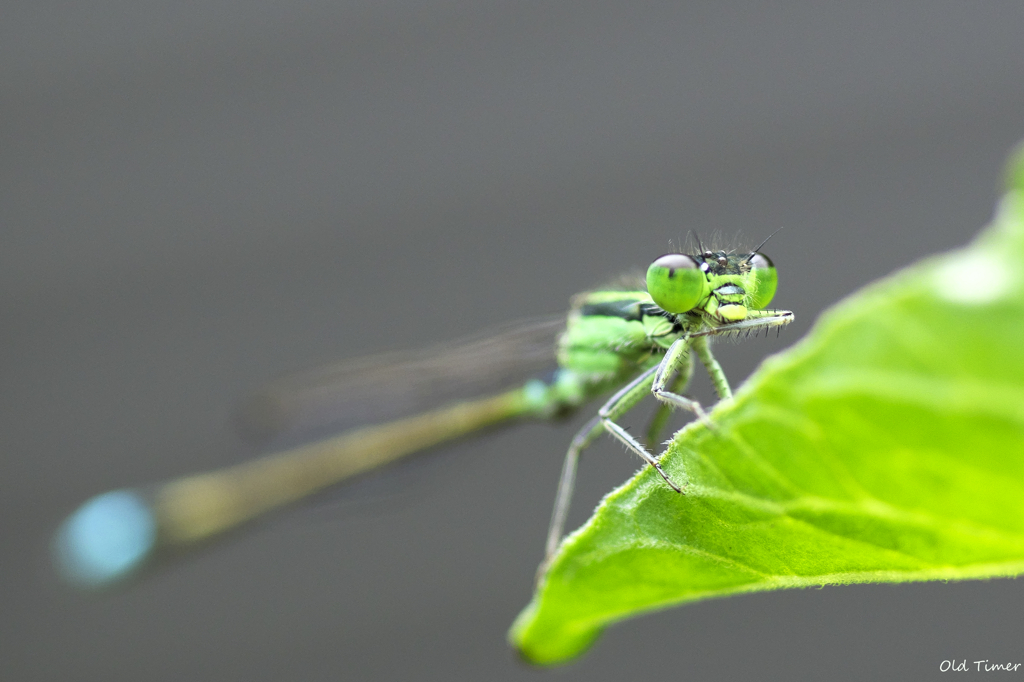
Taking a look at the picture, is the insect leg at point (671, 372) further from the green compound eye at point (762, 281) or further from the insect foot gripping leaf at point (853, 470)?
the insect foot gripping leaf at point (853, 470)

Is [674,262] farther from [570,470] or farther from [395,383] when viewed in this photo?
[395,383]

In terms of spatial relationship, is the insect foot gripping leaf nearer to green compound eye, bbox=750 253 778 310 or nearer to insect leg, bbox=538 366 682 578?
insect leg, bbox=538 366 682 578

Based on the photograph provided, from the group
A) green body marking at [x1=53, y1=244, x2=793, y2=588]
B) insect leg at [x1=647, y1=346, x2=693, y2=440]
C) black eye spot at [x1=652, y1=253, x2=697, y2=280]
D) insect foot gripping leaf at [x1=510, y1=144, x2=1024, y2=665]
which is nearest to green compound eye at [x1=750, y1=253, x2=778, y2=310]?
green body marking at [x1=53, y1=244, x2=793, y2=588]

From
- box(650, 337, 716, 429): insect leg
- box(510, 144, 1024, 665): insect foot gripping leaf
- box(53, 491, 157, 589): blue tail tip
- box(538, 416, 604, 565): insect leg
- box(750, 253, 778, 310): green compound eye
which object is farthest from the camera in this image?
box(53, 491, 157, 589): blue tail tip

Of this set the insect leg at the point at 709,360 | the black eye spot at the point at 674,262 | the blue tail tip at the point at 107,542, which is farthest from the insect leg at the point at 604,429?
the blue tail tip at the point at 107,542

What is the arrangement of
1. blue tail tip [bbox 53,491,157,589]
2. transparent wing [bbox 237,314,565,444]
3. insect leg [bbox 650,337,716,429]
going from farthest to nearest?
blue tail tip [bbox 53,491,157,589]
transparent wing [bbox 237,314,565,444]
insect leg [bbox 650,337,716,429]

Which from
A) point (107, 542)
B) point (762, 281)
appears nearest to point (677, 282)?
point (762, 281)

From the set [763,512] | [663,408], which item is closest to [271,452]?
[663,408]
